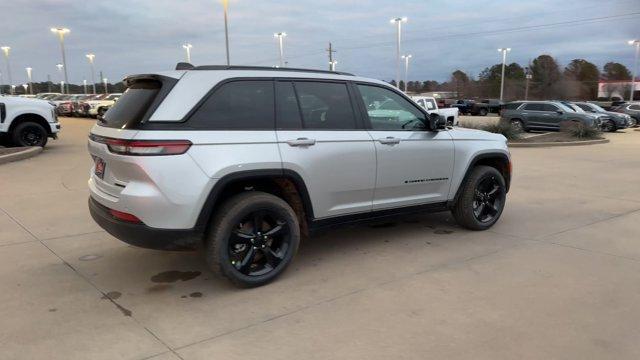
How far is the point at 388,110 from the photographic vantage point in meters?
5.38

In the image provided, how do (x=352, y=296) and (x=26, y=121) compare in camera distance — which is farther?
(x=26, y=121)

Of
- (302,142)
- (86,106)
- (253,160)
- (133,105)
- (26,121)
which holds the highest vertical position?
(133,105)

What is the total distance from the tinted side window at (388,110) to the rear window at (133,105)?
1987 millimetres

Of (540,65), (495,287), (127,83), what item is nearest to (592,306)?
(495,287)

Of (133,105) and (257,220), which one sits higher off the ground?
(133,105)

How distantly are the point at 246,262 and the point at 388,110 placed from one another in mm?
2202

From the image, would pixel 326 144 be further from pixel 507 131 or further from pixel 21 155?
pixel 507 131

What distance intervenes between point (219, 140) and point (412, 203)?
7.53ft

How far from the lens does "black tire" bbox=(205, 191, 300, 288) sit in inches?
161

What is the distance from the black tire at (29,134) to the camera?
522 inches

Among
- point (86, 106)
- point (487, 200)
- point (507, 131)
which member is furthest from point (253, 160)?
point (86, 106)

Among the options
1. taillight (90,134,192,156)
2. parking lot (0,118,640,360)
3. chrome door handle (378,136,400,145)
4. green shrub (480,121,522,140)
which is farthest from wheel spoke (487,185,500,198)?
green shrub (480,121,522,140)

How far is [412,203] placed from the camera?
17.8ft

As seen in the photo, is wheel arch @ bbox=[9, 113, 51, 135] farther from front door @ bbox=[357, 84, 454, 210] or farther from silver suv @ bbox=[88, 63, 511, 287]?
front door @ bbox=[357, 84, 454, 210]
